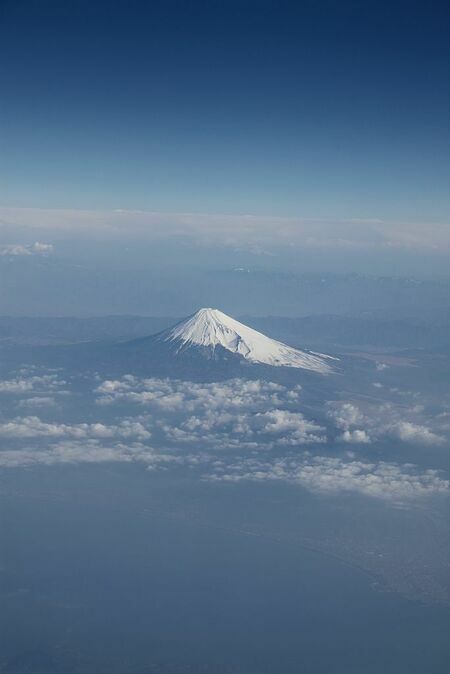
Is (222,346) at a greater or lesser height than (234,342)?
lesser

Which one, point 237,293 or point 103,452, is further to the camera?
point 237,293

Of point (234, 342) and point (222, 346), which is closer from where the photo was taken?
point (222, 346)

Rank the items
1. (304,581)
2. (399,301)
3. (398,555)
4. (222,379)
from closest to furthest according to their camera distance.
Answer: (304,581)
(398,555)
(222,379)
(399,301)

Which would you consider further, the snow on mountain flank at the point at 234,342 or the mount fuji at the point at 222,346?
the snow on mountain flank at the point at 234,342

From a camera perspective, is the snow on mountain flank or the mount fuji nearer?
the mount fuji

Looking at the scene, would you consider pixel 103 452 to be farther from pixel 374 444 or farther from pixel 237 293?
pixel 237 293

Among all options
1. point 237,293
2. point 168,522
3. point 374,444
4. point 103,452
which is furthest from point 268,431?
point 237,293
